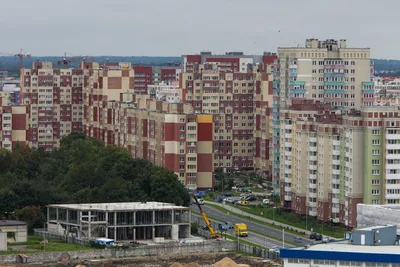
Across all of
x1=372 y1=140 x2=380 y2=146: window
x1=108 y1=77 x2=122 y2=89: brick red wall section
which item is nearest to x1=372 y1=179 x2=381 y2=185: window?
x1=372 y1=140 x2=380 y2=146: window

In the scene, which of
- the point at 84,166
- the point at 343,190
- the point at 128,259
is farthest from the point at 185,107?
the point at 128,259

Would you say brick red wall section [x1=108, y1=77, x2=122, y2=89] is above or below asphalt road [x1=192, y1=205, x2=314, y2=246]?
above

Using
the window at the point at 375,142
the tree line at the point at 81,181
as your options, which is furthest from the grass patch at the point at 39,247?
the window at the point at 375,142

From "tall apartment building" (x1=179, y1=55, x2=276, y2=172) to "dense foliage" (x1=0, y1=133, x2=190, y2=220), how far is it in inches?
372

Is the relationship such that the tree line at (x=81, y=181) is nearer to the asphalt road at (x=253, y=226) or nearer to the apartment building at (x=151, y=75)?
the asphalt road at (x=253, y=226)

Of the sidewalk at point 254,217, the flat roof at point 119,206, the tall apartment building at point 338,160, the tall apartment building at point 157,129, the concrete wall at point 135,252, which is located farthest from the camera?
the tall apartment building at point 157,129

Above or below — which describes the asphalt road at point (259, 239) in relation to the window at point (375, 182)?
below

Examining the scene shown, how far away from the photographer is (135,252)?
58.8 metres

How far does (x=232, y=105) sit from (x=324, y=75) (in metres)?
15.1

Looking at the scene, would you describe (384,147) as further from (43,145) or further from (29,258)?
(43,145)

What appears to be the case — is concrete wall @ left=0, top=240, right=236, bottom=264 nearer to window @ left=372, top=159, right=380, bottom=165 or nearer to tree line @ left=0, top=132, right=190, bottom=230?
tree line @ left=0, top=132, right=190, bottom=230

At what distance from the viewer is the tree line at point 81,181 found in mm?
66250

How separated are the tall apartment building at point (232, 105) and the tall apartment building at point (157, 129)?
325 cm

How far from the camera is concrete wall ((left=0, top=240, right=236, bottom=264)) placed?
2250 inches
